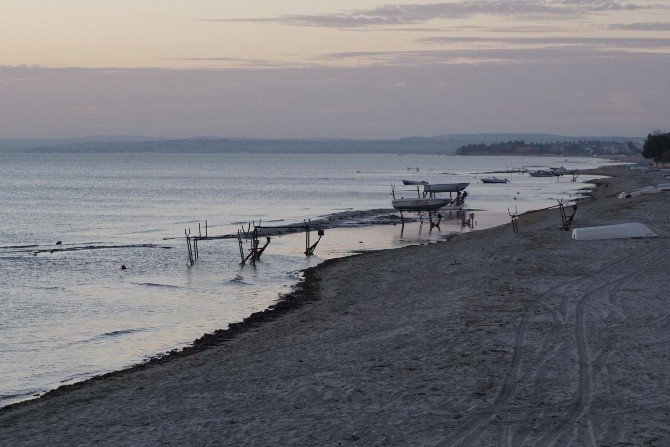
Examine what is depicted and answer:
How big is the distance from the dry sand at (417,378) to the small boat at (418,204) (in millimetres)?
35013

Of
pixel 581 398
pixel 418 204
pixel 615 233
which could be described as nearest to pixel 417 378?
pixel 581 398

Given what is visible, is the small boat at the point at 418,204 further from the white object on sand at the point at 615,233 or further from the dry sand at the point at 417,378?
the dry sand at the point at 417,378

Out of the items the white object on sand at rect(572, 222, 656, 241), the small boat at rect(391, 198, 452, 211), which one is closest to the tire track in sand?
the white object on sand at rect(572, 222, 656, 241)

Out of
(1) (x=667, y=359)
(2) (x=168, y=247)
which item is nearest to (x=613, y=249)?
(1) (x=667, y=359)

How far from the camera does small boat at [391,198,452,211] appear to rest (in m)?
59.4

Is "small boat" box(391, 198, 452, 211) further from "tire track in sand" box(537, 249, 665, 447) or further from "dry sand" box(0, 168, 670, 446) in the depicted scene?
"tire track in sand" box(537, 249, 665, 447)

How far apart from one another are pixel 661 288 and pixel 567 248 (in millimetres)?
9218

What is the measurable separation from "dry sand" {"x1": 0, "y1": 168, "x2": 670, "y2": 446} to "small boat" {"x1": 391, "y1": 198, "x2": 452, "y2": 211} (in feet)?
115

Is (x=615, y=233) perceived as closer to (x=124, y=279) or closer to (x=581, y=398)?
(x=124, y=279)

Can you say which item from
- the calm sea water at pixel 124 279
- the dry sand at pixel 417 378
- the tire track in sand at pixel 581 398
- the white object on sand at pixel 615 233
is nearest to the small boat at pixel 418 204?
the calm sea water at pixel 124 279

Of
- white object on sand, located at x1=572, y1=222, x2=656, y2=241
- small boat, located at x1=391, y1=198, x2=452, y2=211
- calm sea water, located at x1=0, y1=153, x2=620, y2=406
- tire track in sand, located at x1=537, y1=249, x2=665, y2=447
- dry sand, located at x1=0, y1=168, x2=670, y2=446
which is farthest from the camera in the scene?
small boat, located at x1=391, y1=198, x2=452, y2=211

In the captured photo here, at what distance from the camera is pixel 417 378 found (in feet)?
44.9

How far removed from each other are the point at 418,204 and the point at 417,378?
46794 mm

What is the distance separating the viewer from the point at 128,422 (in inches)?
494
